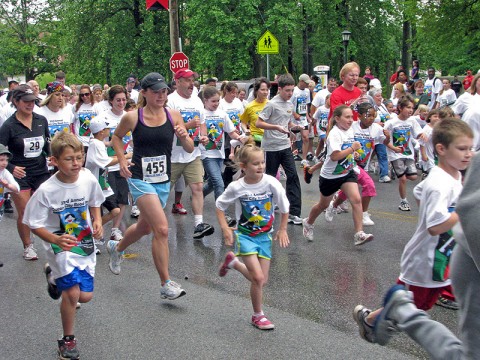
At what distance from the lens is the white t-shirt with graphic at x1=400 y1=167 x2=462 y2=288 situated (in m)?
4.29

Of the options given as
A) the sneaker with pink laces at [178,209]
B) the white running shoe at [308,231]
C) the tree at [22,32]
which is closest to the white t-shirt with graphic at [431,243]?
the white running shoe at [308,231]

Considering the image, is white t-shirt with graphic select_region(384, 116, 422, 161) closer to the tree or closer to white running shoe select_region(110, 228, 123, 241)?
white running shoe select_region(110, 228, 123, 241)

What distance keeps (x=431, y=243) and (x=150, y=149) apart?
2.79 m

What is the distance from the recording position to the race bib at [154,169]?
6172mm

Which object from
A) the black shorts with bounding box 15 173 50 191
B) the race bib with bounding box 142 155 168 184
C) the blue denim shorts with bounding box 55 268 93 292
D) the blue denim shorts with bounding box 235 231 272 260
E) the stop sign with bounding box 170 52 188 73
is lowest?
the blue denim shorts with bounding box 55 268 93 292

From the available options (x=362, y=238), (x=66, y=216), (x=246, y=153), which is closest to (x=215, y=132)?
(x=362, y=238)

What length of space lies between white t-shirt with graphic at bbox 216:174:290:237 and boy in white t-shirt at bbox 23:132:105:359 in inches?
44.8

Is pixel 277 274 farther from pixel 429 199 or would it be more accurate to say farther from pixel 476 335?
pixel 476 335

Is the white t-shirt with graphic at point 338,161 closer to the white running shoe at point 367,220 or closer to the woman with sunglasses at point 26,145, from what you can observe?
the white running shoe at point 367,220

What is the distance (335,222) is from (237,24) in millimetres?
22706

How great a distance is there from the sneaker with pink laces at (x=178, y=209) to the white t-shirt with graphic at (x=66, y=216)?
4829mm

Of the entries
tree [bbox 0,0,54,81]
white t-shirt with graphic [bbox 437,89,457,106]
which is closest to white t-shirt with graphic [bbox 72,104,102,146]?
white t-shirt with graphic [bbox 437,89,457,106]

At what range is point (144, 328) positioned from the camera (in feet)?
17.6

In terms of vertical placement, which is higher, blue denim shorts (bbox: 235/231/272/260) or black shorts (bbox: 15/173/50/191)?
black shorts (bbox: 15/173/50/191)
